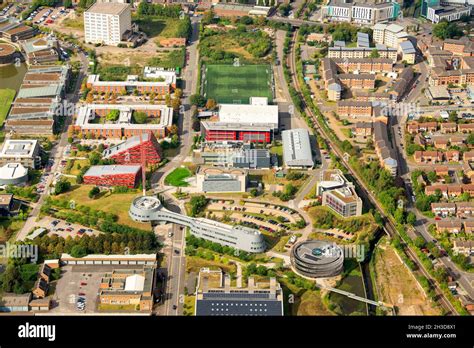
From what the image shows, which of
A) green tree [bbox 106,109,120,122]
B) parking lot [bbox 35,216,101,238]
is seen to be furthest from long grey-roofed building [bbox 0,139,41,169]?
parking lot [bbox 35,216,101,238]

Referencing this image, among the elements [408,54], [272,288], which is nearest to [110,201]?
[272,288]

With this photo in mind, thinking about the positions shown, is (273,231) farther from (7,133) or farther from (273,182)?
(7,133)

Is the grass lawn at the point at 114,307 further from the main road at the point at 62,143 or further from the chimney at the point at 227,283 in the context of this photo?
the main road at the point at 62,143

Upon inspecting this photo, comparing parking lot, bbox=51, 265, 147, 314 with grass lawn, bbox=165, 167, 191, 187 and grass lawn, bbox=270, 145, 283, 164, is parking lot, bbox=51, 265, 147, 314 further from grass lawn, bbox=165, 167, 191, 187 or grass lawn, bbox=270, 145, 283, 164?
grass lawn, bbox=270, 145, 283, 164

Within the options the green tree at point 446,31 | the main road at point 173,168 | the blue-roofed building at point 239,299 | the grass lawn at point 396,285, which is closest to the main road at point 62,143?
the main road at point 173,168

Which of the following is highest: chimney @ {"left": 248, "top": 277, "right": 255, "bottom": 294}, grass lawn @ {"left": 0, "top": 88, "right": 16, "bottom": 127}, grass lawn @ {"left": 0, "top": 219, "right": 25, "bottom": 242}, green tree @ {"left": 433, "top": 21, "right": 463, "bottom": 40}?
green tree @ {"left": 433, "top": 21, "right": 463, "bottom": 40}

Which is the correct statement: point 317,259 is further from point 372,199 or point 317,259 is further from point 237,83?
point 237,83
